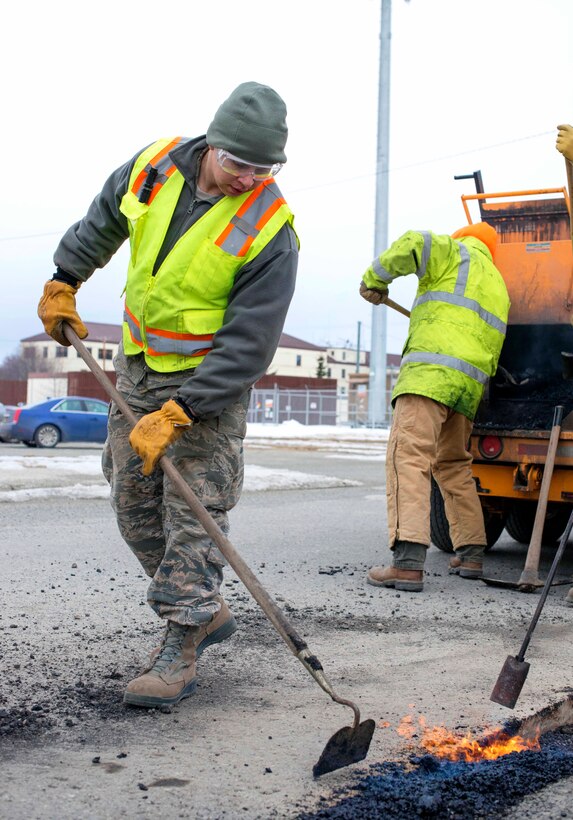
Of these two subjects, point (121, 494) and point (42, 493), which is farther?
point (42, 493)

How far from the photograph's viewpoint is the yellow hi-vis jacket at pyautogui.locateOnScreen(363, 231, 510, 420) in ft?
18.3

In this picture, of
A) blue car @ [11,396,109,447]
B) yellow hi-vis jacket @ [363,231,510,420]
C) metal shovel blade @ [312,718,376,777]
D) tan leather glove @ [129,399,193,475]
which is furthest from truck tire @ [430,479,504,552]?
blue car @ [11,396,109,447]

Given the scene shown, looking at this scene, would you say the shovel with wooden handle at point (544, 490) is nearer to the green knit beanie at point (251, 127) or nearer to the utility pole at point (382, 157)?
the green knit beanie at point (251, 127)

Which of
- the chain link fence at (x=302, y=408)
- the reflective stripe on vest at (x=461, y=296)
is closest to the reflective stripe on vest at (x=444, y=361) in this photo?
the reflective stripe on vest at (x=461, y=296)

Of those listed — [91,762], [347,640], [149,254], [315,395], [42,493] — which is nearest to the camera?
[91,762]

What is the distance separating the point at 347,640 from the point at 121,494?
4.25ft

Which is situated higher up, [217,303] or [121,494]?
[217,303]

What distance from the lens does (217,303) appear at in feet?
11.0

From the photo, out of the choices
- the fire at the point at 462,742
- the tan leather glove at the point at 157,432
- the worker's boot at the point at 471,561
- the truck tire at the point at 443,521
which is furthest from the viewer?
the truck tire at the point at 443,521

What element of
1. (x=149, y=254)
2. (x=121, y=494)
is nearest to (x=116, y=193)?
(x=149, y=254)

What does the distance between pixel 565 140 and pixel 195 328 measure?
6.86 ft

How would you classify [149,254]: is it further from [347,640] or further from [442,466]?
[442,466]

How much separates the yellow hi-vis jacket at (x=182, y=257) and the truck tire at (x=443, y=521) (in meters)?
3.49

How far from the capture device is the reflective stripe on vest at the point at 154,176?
3.37 metres
